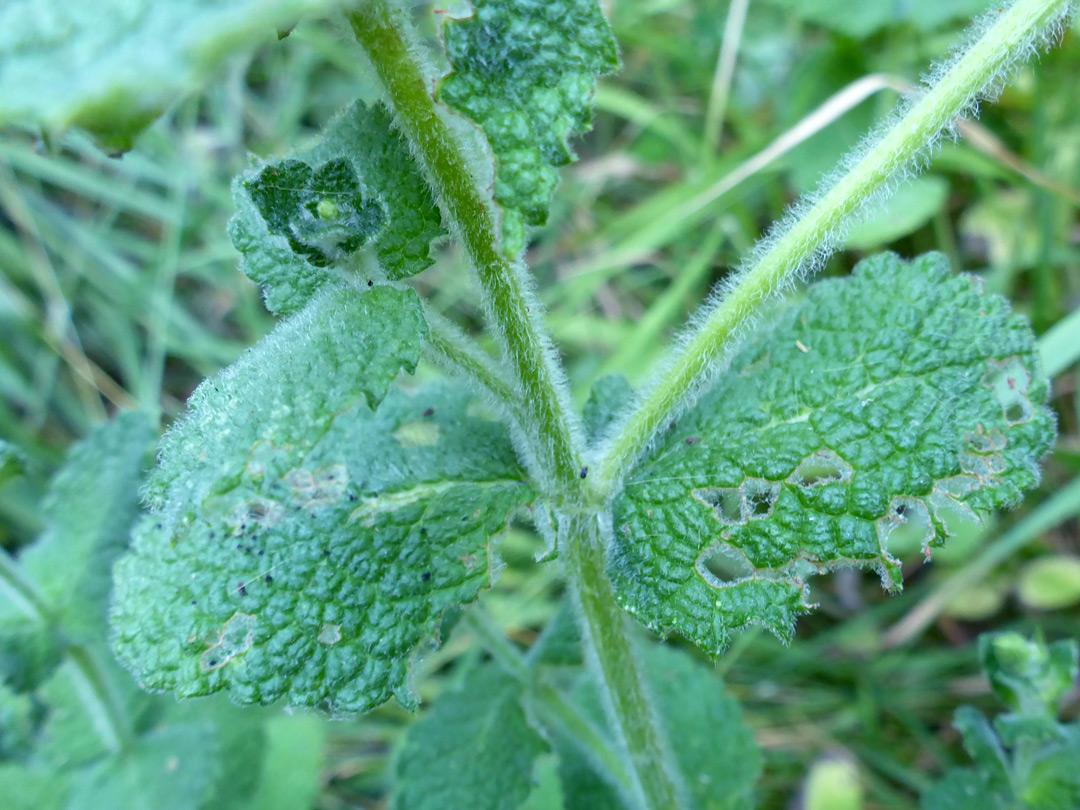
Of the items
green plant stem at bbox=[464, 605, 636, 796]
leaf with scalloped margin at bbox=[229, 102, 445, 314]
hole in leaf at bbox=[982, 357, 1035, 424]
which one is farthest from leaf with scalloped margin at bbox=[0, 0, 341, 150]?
green plant stem at bbox=[464, 605, 636, 796]

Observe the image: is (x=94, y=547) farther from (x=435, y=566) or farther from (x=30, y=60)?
(x=30, y=60)

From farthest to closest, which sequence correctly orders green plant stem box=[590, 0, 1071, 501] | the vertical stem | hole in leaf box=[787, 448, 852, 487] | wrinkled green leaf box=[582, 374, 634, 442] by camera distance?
the vertical stem → wrinkled green leaf box=[582, 374, 634, 442] → hole in leaf box=[787, 448, 852, 487] → green plant stem box=[590, 0, 1071, 501]

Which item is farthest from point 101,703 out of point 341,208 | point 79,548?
point 341,208

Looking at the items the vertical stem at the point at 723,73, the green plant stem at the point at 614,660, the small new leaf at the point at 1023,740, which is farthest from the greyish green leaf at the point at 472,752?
the vertical stem at the point at 723,73

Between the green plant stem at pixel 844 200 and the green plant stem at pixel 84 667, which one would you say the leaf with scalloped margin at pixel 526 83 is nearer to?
the green plant stem at pixel 844 200

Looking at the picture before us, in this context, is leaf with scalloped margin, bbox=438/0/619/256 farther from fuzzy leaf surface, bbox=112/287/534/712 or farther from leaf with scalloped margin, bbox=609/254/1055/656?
leaf with scalloped margin, bbox=609/254/1055/656
